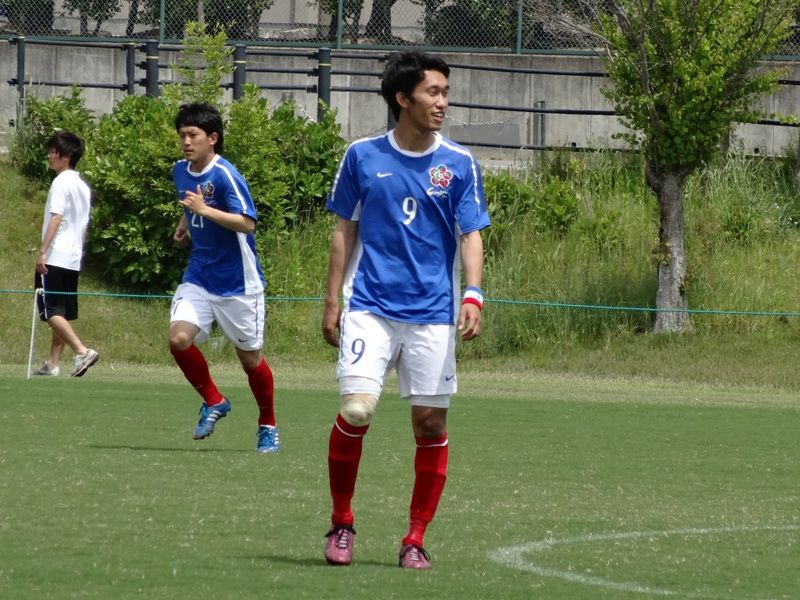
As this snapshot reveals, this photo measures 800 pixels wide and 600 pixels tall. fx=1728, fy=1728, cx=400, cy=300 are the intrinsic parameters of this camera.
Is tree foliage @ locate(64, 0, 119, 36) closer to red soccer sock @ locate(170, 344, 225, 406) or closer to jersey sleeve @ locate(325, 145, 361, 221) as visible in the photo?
red soccer sock @ locate(170, 344, 225, 406)

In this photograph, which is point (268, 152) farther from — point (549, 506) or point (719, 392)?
point (549, 506)

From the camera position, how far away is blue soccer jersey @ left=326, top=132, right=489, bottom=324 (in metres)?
6.86

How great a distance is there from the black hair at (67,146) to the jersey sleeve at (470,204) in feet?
30.1

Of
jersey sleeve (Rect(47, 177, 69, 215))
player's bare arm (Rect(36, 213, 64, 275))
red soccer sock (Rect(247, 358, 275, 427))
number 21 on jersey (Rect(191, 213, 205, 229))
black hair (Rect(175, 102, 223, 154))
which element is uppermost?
black hair (Rect(175, 102, 223, 154))

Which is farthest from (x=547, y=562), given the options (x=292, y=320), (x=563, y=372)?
(x=292, y=320)

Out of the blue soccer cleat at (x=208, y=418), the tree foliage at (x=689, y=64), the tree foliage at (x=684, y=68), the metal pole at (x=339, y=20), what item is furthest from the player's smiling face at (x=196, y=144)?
the metal pole at (x=339, y=20)

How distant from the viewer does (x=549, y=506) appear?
27.7ft

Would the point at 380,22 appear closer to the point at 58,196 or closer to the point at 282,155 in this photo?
the point at 282,155

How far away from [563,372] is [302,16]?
10.1 metres

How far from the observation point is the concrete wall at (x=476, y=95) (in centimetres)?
2425

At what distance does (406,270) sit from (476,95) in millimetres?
19110

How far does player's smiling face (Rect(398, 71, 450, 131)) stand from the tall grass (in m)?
11.8

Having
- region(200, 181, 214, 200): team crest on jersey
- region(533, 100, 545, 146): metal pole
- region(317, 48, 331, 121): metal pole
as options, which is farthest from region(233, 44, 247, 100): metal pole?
region(200, 181, 214, 200): team crest on jersey

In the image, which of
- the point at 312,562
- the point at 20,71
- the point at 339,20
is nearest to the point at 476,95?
the point at 339,20
